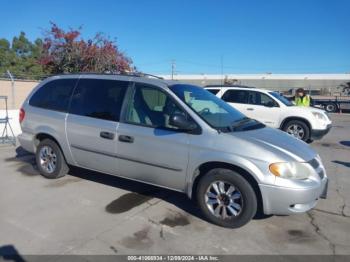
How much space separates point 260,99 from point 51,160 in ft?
24.2

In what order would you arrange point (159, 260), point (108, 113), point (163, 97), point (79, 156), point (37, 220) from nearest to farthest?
point (159, 260), point (37, 220), point (163, 97), point (108, 113), point (79, 156)

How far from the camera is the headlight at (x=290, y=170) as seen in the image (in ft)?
12.8

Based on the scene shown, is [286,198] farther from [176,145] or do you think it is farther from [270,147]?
[176,145]

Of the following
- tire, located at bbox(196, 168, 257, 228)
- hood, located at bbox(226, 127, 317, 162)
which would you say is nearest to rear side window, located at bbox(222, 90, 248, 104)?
hood, located at bbox(226, 127, 317, 162)

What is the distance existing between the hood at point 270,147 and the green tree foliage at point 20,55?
113 feet

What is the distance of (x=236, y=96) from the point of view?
1152 cm

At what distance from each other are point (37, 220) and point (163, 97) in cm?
230

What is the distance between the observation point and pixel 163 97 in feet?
15.7

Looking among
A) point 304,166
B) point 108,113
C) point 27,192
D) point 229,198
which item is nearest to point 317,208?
point 304,166

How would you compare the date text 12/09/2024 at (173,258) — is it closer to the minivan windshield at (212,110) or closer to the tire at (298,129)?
the minivan windshield at (212,110)

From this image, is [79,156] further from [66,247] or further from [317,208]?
[317,208]

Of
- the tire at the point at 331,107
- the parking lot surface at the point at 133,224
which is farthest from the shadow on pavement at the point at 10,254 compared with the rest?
the tire at the point at 331,107

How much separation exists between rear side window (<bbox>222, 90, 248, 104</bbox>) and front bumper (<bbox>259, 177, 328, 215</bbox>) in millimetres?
7547

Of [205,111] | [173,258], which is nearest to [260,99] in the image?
[205,111]
